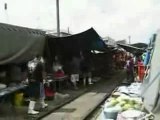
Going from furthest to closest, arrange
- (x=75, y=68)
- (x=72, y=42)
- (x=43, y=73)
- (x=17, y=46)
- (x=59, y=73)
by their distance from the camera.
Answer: (x=75, y=68), (x=59, y=73), (x=72, y=42), (x=43, y=73), (x=17, y=46)

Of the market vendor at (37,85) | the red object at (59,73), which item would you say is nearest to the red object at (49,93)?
the market vendor at (37,85)

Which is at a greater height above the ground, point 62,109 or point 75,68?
point 75,68

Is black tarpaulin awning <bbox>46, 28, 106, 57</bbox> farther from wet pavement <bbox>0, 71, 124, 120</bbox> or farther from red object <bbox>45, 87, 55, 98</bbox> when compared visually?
wet pavement <bbox>0, 71, 124, 120</bbox>

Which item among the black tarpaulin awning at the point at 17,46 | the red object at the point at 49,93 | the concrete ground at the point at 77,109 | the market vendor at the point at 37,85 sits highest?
the black tarpaulin awning at the point at 17,46

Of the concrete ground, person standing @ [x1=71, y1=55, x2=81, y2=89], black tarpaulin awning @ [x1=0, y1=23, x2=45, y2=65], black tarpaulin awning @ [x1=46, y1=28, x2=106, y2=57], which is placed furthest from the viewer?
person standing @ [x1=71, y1=55, x2=81, y2=89]

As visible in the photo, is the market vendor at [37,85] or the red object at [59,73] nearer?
the market vendor at [37,85]

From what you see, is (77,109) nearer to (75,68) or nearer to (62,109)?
(62,109)

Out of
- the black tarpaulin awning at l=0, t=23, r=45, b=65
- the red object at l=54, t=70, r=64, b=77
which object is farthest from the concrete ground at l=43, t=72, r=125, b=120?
the black tarpaulin awning at l=0, t=23, r=45, b=65

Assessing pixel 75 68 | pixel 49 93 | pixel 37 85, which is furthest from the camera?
pixel 75 68

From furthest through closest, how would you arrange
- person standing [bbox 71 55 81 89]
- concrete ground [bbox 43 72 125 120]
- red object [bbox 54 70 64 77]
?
1. person standing [bbox 71 55 81 89]
2. red object [bbox 54 70 64 77]
3. concrete ground [bbox 43 72 125 120]

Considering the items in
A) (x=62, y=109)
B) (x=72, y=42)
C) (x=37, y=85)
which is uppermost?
(x=72, y=42)

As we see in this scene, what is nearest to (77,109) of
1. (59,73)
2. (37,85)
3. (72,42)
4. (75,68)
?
(37,85)

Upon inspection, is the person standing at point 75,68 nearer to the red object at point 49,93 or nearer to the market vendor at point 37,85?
the red object at point 49,93

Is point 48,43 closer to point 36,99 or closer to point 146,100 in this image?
point 36,99
